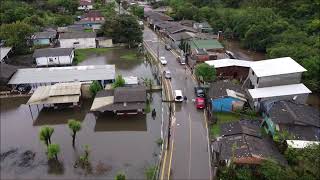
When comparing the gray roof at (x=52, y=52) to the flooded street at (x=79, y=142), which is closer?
the flooded street at (x=79, y=142)

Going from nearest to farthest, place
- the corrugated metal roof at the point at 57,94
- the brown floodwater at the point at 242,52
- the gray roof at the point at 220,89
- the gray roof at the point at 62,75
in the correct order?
1. the gray roof at the point at 220,89
2. the corrugated metal roof at the point at 57,94
3. the gray roof at the point at 62,75
4. the brown floodwater at the point at 242,52

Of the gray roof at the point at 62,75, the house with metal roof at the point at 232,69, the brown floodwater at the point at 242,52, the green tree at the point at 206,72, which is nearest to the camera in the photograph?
the green tree at the point at 206,72

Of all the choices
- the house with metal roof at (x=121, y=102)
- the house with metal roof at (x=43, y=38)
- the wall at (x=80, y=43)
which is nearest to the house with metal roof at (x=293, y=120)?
the house with metal roof at (x=121, y=102)

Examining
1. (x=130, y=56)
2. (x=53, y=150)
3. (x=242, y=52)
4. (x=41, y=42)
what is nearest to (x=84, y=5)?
(x=41, y=42)

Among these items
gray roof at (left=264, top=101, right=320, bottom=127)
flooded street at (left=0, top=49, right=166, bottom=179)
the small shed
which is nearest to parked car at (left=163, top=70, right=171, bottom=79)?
flooded street at (left=0, top=49, right=166, bottom=179)

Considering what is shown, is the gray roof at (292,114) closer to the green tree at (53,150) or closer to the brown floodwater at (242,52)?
the green tree at (53,150)
